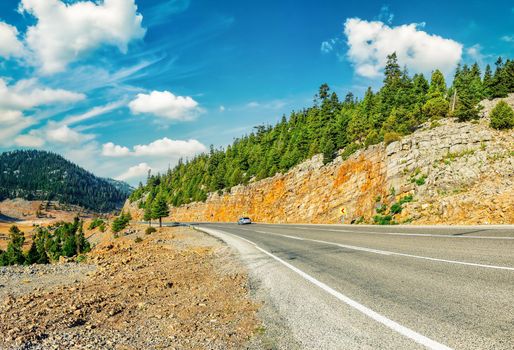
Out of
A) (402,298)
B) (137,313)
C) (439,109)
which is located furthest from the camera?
(439,109)

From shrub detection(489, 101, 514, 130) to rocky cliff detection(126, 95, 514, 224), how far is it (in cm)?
81

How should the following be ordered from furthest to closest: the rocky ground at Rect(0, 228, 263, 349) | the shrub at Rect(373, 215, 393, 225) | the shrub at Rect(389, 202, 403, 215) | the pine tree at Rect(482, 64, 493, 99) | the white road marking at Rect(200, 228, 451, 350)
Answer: the pine tree at Rect(482, 64, 493, 99) < the shrub at Rect(389, 202, 403, 215) < the shrub at Rect(373, 215, 393, 225) < the rocky ground at Rect(0, 228, 263, 349) < the white road marking at Rect(200, 228, 451, 350)

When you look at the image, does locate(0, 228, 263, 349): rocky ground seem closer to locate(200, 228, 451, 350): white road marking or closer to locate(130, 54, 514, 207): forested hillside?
locate(200, 228, 451, 350): white road marking

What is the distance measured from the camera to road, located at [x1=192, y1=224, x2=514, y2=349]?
378 centimetres

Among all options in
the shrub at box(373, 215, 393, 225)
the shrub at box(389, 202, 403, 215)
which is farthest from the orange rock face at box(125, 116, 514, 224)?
the shrub at box(373, 215, 393, 225)

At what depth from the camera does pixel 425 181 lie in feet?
86.4

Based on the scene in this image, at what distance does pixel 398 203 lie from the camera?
88.5 ft

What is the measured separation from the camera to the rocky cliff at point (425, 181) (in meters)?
20.8

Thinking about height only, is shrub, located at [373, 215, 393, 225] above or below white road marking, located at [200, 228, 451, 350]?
below

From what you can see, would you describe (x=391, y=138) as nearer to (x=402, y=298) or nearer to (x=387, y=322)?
(x=402, y=298)

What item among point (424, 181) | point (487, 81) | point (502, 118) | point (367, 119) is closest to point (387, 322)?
point (424, 181)

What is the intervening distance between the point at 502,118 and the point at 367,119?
28.0 metres

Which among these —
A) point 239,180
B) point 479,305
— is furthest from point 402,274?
point 239,180

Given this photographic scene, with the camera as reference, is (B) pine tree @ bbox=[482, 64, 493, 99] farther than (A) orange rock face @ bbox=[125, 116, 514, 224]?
Yes
